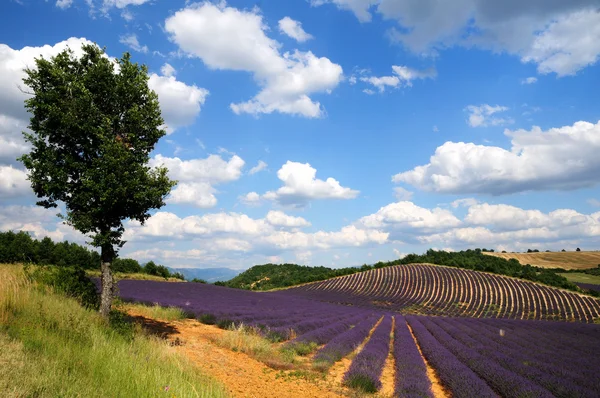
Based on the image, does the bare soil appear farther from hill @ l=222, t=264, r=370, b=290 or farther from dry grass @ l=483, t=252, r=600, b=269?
dry grass @ l=483, t=252, r=600, b=269

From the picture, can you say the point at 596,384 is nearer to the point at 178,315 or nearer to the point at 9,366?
the point at 9,366

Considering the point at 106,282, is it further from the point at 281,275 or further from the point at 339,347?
the point at 281,275

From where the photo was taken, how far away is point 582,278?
67.2 m

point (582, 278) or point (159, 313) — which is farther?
point (582, 278)

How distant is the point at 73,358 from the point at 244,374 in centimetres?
440

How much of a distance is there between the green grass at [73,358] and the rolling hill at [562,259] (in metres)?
91.1

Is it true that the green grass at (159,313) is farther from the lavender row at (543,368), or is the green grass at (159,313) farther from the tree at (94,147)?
the lavender row at (543,368)

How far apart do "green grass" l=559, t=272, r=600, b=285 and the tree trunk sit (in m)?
78.3

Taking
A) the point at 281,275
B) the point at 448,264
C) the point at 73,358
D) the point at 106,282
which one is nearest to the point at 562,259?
the point at 448,264

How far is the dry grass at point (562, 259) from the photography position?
7850 cm

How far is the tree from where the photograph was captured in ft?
→ 30.3

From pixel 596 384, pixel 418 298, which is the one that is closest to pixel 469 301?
pixel 418 298

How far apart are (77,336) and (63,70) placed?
24.8 ft

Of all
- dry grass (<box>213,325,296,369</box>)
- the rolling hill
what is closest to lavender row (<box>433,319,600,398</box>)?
dry grass (<box>213,325,296,369</box>)
